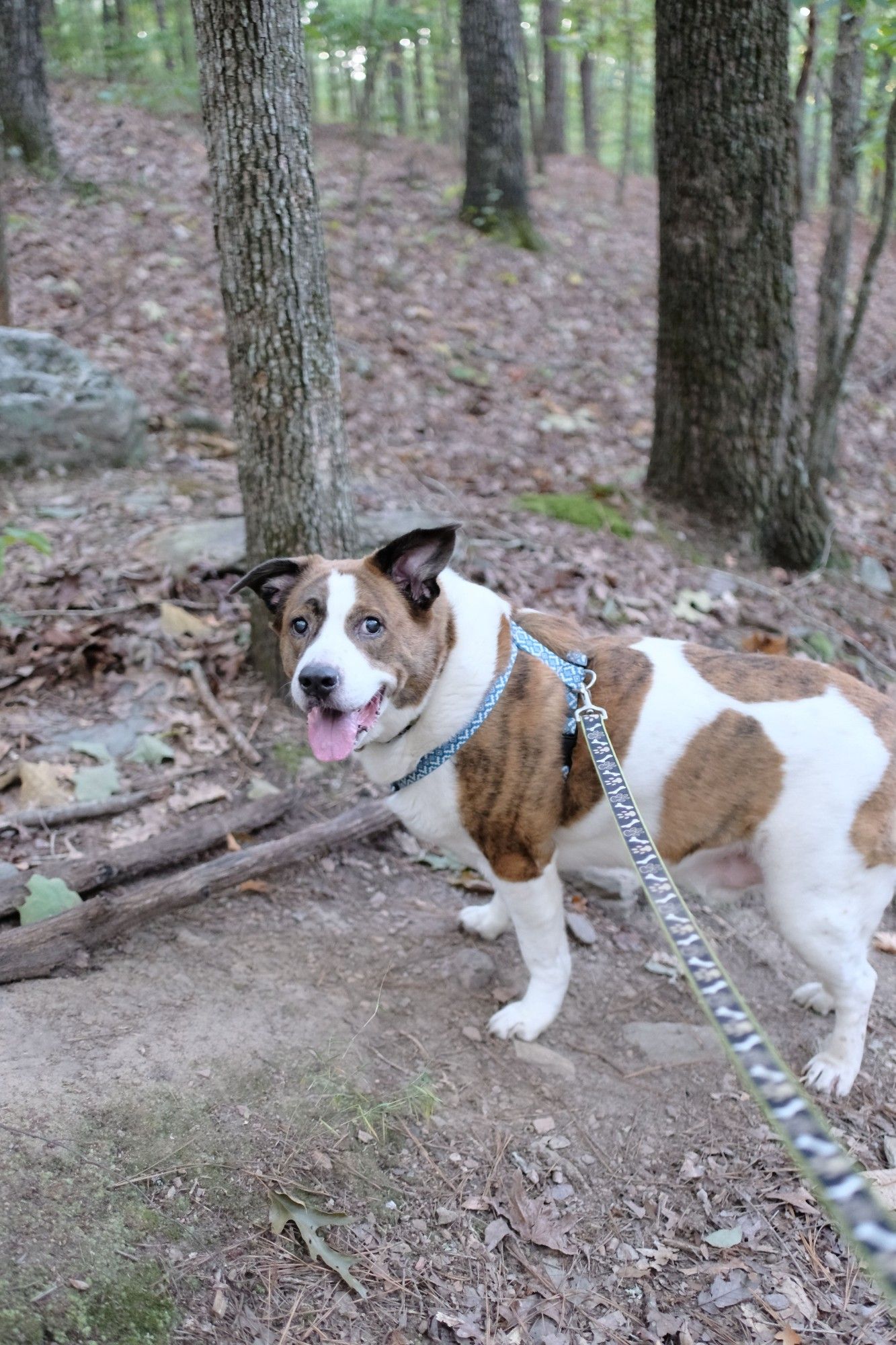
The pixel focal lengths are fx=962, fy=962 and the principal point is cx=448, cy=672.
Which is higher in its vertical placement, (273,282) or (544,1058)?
(273,282)

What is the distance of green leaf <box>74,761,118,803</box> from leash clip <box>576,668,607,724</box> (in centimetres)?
270

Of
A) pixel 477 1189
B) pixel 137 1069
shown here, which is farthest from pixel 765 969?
pixel 137 1069

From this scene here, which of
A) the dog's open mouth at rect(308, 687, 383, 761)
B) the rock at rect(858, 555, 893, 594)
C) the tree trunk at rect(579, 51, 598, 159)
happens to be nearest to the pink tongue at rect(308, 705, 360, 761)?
the dog's open mouth at rect(308, 687, 383, 761)

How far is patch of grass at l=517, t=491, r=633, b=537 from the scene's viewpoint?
802 cm

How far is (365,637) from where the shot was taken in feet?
11.8

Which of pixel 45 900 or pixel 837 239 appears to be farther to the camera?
pixel 837 239

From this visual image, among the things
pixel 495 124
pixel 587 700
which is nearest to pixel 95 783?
pixel 587 700

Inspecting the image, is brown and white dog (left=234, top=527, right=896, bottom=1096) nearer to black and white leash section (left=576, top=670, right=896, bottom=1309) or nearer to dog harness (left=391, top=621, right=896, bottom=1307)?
dog harness (left=391, top=621, right=896, bottom=1307)

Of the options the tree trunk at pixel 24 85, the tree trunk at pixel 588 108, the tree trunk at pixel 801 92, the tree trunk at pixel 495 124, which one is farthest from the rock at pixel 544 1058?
the tree trunk at pixel 588 108

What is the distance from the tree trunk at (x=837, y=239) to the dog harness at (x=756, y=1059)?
609 cm

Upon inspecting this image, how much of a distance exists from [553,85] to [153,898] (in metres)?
24.2

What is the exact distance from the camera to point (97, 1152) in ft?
10.3

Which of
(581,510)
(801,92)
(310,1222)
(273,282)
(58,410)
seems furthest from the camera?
(801,92)

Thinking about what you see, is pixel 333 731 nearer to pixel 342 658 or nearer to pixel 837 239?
pixel 342 658
